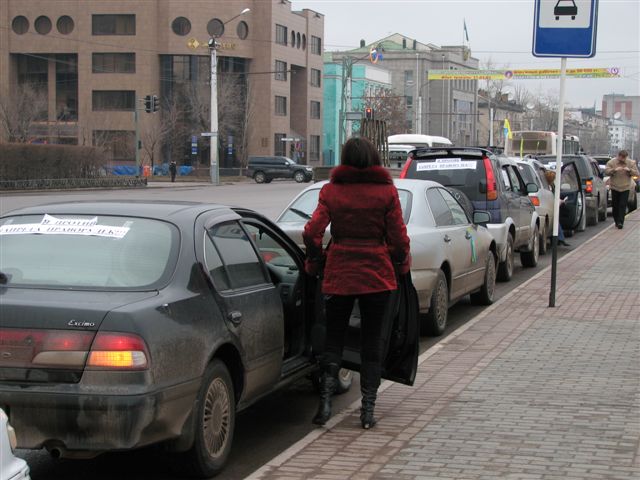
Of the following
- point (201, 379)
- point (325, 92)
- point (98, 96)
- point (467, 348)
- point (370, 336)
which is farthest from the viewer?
point (325, 92)

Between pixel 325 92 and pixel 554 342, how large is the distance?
10493cm

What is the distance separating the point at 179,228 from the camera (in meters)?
5.46

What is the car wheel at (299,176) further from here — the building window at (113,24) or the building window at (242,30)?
the building window at (113,24)

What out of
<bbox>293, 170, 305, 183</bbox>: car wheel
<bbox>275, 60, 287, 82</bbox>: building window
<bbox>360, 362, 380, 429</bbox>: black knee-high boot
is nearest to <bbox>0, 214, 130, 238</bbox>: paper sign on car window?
<bbox>360, 362, 380, 429</bbox>: black knee-high boot

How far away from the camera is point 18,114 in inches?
2756

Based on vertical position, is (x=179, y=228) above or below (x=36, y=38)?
below

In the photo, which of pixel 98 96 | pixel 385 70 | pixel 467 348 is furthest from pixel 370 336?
pixel 385 70

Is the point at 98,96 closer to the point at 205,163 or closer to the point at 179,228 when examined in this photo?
the point at 205,163

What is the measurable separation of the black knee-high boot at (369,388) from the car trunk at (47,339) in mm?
2060

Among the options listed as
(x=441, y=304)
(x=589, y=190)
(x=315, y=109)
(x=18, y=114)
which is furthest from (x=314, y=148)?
(x=441, y=304)

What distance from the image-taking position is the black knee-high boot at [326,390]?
625 cm

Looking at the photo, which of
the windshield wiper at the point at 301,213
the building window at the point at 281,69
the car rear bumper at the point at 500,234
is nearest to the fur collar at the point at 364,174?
the windshield wiper at the point at 301,213

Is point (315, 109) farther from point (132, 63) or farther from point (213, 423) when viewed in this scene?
point (213, 423)

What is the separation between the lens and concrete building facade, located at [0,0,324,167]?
3312 inches
